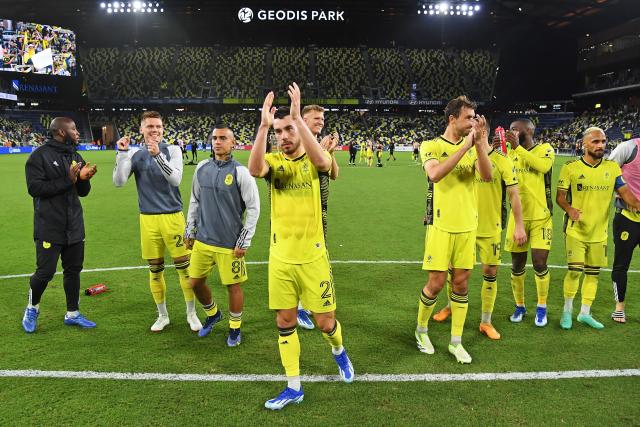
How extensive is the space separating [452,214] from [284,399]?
233cm

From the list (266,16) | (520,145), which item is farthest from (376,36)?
(520,145)

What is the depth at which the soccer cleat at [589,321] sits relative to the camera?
Answer: 18.2 ft

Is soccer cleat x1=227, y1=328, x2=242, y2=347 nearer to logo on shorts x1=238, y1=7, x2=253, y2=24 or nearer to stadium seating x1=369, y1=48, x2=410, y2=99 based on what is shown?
logo on shorts x1=238, y1=7, x2=253, y2=24

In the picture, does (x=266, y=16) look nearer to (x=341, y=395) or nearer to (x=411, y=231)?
(x=411, y=231)

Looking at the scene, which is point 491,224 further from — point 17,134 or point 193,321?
point 17,134

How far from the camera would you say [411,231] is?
36.8ft

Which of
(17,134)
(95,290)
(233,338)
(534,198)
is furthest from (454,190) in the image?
(17,134)

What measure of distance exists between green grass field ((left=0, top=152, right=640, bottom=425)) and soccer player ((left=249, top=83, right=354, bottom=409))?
0.53 meters

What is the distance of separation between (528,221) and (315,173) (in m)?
3.12

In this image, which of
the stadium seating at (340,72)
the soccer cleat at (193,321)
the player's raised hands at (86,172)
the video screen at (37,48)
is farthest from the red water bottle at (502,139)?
the video screen at (37,48)

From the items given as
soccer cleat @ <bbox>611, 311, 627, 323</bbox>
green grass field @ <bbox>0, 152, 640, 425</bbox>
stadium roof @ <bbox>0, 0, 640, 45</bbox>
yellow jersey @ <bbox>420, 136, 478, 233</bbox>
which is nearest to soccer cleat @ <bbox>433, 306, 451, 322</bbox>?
green grass field @ <bbox>0, 152, 640, 425</bbox>

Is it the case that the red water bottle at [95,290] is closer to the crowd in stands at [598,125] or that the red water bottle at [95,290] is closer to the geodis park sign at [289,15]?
the crowd in stands at [598,125]

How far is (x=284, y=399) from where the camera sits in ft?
12.7

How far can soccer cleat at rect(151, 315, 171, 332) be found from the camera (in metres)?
5.48
